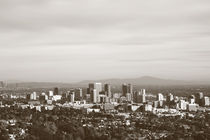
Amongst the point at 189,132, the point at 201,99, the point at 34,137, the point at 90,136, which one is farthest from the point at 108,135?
the point at 201,99

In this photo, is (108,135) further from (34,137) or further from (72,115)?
(72,115)

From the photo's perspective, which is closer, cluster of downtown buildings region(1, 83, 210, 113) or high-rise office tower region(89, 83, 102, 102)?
cluster of downtown buildings region(1, 83, 210, 113)

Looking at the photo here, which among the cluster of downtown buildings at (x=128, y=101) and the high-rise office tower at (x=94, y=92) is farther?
the high-rise office tower at (x=94, y=92)

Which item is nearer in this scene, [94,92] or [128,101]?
[94,92]

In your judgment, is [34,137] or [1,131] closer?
[34,137]

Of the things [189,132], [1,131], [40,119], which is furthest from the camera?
[40,119]

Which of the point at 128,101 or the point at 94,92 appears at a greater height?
the point at 94,92

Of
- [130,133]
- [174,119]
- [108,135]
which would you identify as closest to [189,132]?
[130,133]

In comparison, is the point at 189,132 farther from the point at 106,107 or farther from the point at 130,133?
the point at 106,107

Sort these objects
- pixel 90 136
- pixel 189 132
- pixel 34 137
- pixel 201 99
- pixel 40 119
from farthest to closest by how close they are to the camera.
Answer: pixel 201 99, pixel 40 119, pixel 189 132, pixel 90 136, pixel 34 137
